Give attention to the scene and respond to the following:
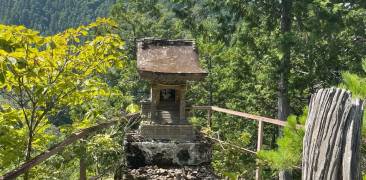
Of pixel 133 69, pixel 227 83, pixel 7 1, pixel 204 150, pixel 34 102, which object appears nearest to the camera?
pixel 34 102

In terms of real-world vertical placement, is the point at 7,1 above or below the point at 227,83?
above

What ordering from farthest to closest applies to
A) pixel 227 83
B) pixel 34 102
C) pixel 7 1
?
pixel 7 1
pixel 227 83
pixel 34 102

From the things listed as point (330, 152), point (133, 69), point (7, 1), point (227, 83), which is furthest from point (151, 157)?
point (7, 1)

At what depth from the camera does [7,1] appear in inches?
6225

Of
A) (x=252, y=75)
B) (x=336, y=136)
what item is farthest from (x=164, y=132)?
(x=252, y=75)

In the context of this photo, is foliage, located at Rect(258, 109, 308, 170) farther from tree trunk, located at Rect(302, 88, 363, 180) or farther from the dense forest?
tree trunk, located at Rect(302, 88, 363, 180)

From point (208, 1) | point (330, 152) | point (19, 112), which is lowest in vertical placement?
point (19, 112)

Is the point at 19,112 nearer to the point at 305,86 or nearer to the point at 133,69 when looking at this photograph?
the point at 305,86

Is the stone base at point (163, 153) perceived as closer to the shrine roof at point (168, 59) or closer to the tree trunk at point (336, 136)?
the shrine roof at point (168, 59)

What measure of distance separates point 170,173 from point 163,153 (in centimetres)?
48

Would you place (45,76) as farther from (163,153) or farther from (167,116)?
(167,116)

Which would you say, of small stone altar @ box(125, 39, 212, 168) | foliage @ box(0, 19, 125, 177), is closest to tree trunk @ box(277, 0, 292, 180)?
small stone altar @ box(125, 39, 212, 168)

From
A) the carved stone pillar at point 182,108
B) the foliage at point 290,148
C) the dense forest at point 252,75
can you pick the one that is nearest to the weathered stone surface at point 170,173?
the dense forest at point 252,75

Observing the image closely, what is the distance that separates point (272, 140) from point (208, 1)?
23.7 feet
